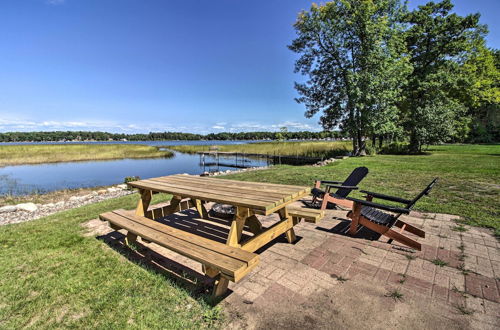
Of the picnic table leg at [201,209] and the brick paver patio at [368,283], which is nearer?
the brick paver patio at [368,283]

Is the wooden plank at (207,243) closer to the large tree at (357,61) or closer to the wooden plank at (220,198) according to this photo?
the wooden plank at (220,198)

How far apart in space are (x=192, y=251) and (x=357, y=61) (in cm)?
1817

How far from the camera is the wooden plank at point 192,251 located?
71.9 inches

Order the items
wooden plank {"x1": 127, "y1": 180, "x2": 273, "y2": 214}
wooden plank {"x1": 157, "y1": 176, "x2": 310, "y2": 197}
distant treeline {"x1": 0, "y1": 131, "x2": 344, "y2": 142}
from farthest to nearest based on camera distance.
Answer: distant treeline {"x1": 0, "y1": 131, "x2": 344, "y2": 142} → wooden plank {"x1": 157, "y1": 176, "x2": 310, "y2": 197} → wooden plank {"x1": 127, "y1": 180, "x2": 273, "y2": 214}

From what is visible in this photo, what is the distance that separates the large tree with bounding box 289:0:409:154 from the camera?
15141mm

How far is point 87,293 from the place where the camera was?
224cm

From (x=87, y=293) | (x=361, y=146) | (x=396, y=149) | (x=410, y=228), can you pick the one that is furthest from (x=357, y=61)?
(x=87, y=293)

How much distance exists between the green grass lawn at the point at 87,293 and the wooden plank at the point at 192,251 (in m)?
0.42

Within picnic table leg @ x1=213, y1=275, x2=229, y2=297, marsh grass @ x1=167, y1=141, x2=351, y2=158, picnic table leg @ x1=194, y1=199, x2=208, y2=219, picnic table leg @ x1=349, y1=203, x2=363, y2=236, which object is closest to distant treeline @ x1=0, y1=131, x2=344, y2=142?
marsh grass @ x1=167, y1=141, x2=351, y2=158

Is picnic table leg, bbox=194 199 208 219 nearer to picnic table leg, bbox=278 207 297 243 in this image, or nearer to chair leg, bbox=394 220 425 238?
picnic table leg, bbox=278 207 297 243

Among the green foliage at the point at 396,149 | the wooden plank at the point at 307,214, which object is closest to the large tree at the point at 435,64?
the green foliage at the point at 396,149

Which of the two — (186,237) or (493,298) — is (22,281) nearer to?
(186,237)

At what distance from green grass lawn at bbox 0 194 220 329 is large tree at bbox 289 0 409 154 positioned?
1569 centimetres

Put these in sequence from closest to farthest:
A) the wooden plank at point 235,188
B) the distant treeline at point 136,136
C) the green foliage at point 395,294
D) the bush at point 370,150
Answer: the green foliage at point 395,294
the wooden plank at point 235,188
the bush at point 370,150
the distant treeline at point 136,136
